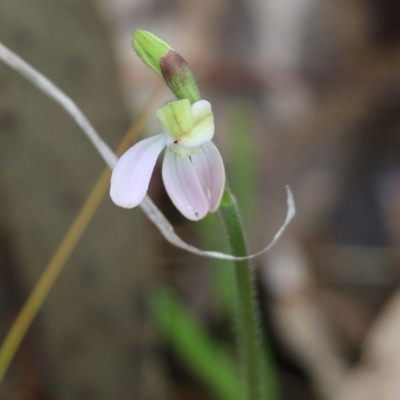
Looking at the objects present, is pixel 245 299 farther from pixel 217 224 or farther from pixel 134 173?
pixel 217 224

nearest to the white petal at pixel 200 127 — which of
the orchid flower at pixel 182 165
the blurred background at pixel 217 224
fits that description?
the orchid flower at pixel 182 165

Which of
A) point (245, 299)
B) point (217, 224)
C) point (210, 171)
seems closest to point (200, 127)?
point (210, 171)

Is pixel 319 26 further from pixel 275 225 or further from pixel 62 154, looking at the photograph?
pixel 62 154

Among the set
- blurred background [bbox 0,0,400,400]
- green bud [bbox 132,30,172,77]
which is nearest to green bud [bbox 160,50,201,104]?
green bud [bbox 132,30,172,77]

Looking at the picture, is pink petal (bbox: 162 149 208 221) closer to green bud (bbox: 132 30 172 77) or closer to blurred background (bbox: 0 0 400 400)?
green bud (bbox: 132 30 172 77)

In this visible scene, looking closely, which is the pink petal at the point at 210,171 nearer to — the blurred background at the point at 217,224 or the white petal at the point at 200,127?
the white petal at the point at 200,127

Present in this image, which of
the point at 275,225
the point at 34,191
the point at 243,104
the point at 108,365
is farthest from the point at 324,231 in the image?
the point at 34,191
